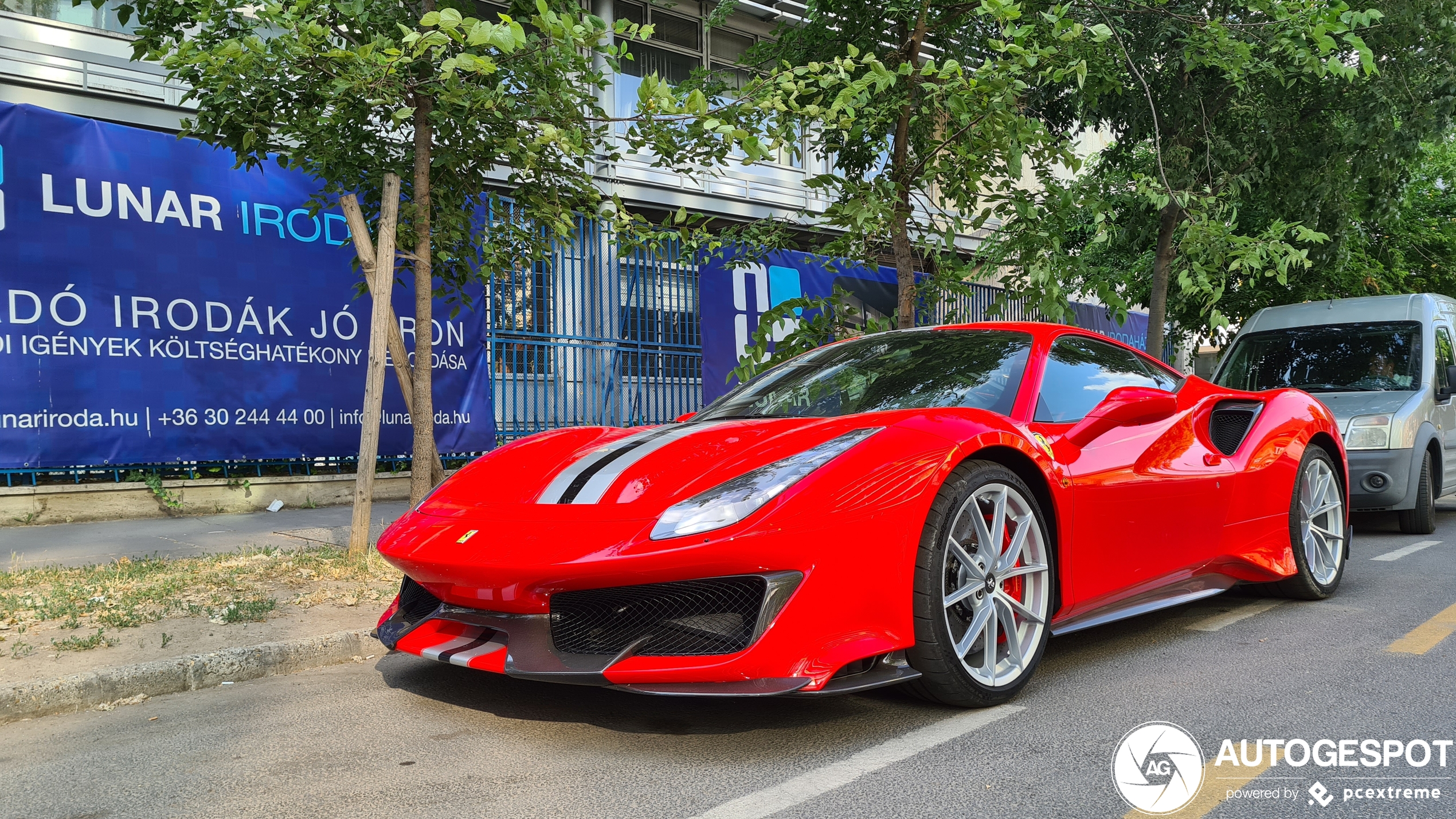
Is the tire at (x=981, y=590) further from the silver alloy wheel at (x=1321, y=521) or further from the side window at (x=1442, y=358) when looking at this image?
the side window at (x=1442, y=358)

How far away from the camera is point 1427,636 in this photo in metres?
4.31

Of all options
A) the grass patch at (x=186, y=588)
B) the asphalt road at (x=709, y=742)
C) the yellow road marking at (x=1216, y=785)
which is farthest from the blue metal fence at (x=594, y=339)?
the yellow road marking at (x=1216, y=785)

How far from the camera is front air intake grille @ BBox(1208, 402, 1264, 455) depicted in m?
4.75

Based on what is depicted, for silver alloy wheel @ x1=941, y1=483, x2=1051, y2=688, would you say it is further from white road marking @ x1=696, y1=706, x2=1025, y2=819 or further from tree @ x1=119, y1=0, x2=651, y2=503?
tree @ x1=119, y1=0, x2=651, y2=503

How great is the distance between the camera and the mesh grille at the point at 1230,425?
4.75 m

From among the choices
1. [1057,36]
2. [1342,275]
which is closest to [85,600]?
[1057,36]

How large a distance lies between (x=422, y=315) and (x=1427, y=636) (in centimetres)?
525

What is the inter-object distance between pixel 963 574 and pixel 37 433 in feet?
23.4

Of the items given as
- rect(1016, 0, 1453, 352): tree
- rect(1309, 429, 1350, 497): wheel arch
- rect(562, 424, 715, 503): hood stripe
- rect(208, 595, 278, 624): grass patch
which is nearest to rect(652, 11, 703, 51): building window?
rect(1016, 0, 1453, 352): tree

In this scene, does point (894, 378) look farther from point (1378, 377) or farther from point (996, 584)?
point (1378, 377)

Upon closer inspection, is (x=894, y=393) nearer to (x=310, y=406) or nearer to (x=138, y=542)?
(x=138, y=542)

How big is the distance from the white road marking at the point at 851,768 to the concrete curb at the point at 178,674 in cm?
236

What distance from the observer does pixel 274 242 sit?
29.1ft

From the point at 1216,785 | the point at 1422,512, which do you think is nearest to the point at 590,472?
the point at 1216,785
